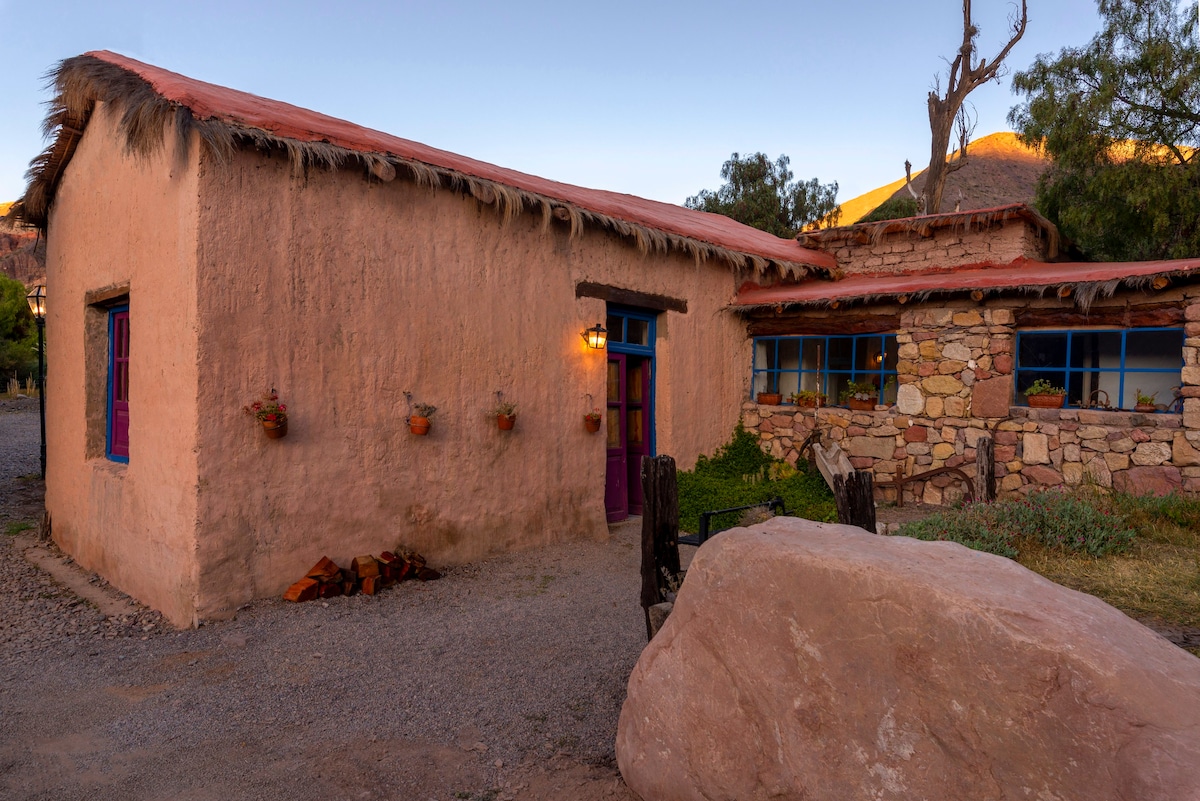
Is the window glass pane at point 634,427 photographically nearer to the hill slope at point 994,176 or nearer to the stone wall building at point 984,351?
the stone wall building at point 984,351

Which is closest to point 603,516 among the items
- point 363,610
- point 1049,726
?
point 363,610

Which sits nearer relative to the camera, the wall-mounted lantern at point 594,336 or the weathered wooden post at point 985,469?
the wall-mounted lantern at point 594,336

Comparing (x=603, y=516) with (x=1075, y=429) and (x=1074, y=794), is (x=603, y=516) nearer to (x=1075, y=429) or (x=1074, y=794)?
(x=1075, y=429)

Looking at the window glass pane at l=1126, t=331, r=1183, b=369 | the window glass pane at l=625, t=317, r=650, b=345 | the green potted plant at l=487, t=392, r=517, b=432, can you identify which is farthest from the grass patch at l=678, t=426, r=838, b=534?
the window glass pane at l=1126, t=331, r=1183, b=369

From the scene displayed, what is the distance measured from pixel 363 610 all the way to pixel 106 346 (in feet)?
11.6

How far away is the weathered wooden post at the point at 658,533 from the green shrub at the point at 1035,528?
2.34 meters

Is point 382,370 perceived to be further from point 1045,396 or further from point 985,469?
point 1045,396

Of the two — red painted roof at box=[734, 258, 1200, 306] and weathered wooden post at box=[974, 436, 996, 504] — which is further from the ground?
red painted roof at box=[734, 258, 1200, 306]

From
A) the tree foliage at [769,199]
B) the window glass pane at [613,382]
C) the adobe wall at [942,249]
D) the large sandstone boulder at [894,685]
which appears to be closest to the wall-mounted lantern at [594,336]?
the window glass pane at [613,382]

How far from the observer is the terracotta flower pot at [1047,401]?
7.87 metres

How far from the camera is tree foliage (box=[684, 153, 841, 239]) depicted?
74.5 ft

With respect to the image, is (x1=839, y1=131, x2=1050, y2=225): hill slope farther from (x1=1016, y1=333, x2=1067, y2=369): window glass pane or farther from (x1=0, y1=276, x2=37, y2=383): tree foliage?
(x1=0, y1=276, x2=37, y2=383): tree foliage

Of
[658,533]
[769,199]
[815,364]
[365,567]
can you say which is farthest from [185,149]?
[769,199]

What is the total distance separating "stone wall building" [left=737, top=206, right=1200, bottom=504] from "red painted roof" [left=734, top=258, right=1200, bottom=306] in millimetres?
25
